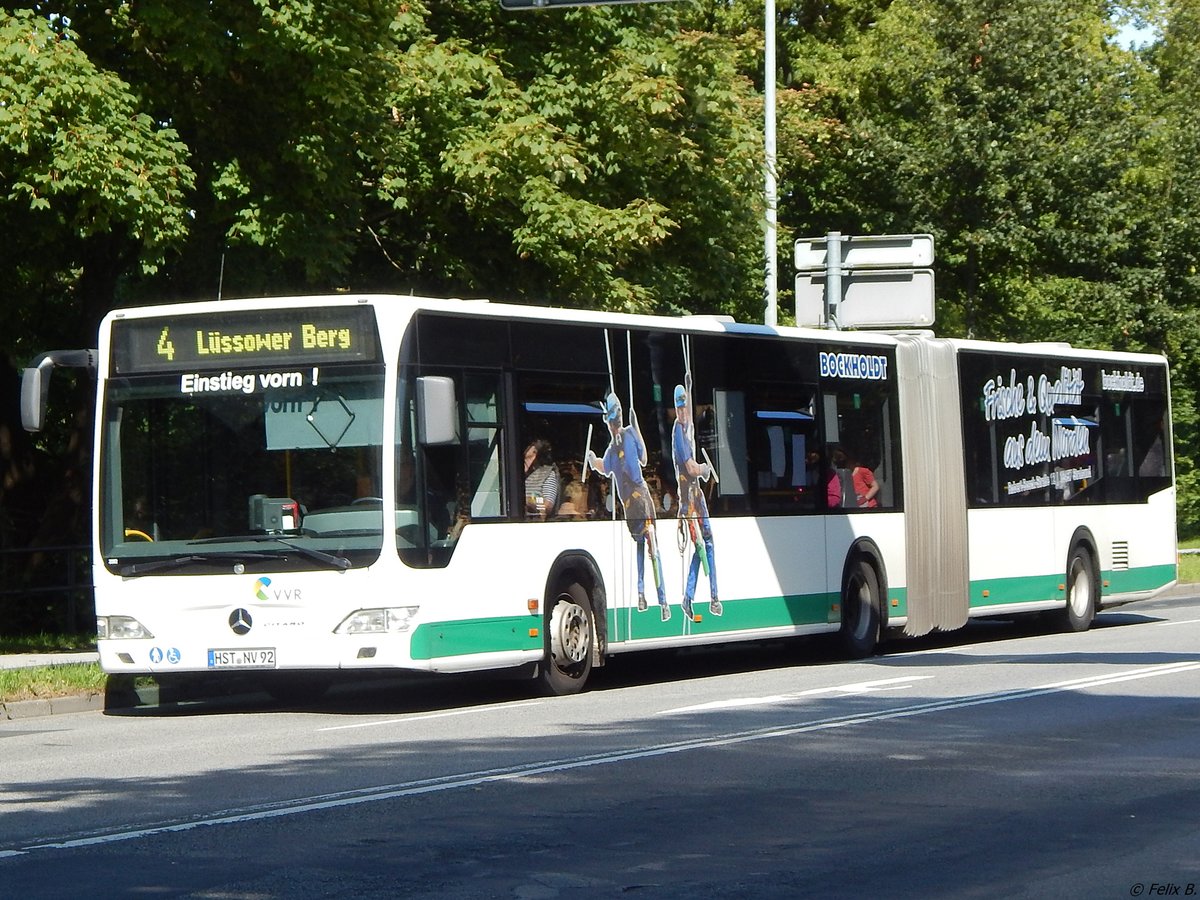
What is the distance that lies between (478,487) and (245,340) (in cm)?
202

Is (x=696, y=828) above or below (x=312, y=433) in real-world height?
below

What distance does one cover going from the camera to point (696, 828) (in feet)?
28.8

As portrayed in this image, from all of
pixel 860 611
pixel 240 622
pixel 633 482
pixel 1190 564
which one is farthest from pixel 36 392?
pixel 1190 564

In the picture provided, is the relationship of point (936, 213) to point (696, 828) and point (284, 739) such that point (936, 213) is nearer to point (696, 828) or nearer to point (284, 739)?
point (284, 739)

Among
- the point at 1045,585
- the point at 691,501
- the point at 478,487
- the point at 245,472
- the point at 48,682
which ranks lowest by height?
the point at 48,682

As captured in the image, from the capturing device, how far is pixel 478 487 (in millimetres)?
14969

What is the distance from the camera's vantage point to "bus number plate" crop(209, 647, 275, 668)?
14.3 m

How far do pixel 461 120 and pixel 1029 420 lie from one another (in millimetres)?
7431

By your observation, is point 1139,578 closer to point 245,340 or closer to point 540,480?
point 540,480

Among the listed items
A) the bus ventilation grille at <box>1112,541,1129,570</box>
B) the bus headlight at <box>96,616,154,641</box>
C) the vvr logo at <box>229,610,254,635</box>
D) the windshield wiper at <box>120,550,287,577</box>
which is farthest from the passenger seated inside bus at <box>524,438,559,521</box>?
the bus ventilation grille at <box>1112,541,1129,570</box>

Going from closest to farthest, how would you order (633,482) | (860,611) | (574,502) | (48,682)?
(48,682) < (574,502) < (633,482) < (860,611)

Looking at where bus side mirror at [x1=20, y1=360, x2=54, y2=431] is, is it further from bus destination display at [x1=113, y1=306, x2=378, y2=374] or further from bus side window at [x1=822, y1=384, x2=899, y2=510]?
bus side window at [x1=822, y1=384, x2=899, y2=510]

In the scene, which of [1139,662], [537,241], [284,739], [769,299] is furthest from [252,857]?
[769,299]

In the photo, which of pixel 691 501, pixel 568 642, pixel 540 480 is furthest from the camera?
pixel 691 501
